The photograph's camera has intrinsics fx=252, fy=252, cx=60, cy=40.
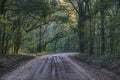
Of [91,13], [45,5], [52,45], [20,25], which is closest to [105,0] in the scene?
[45,5]

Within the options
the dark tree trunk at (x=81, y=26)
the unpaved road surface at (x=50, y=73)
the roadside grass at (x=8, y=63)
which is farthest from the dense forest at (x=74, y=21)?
the unpaved road surface at (x=50, y=73)

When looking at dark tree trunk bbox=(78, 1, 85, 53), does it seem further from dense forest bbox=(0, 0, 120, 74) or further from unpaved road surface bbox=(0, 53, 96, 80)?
unpaved road surface bbox=(0, 53, 96, 80)

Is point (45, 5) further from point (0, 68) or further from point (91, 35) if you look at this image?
point (91, 35)

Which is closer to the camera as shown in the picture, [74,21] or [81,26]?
[81,26]

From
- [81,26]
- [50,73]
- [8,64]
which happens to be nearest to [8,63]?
[8,64]

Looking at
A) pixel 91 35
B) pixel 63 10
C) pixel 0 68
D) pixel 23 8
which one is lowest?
pixel 0 68

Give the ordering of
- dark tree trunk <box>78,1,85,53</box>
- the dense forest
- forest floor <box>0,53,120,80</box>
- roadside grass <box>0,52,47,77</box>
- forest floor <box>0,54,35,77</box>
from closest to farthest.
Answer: forest floor <box>0,53,120,80</box>
forest floor <box>0,54,35,77</box>
roadside grass <box>0,52,47,77</box>
the dense forest
dark tree trunk <box>78,1,85,53</box>

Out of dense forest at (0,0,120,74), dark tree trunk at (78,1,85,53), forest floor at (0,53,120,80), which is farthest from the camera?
dark tree trunk at (78,1,85,53)

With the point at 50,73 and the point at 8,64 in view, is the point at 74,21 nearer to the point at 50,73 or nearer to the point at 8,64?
the point at 8,64

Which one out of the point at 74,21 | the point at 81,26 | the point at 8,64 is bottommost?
the point at 8,64

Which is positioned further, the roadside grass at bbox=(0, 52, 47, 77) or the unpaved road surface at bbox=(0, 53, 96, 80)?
the roadside grass at bbox=(0, 52, 47, 77)

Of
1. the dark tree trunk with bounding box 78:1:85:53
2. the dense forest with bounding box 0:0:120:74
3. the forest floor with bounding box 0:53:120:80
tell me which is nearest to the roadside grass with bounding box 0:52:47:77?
the forest floor with bounding box 0:53:120:80

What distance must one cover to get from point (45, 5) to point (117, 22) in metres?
8.33

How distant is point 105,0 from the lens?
21.2 meters
